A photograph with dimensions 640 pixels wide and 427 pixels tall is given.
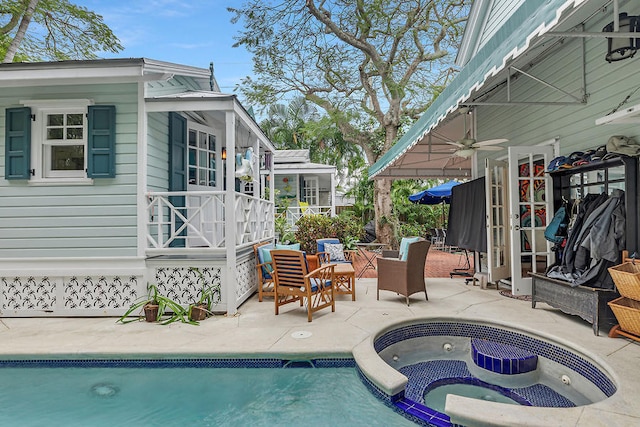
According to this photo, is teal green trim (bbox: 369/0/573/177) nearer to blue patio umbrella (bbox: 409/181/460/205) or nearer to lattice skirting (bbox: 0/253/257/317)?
lattice skirting (bbox: 0/253/257/317)

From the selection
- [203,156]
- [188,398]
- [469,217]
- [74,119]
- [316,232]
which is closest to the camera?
[188,398]

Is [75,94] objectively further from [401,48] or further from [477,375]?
[401,48]

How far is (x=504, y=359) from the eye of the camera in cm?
357

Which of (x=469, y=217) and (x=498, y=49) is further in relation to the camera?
(x=469, y=217)

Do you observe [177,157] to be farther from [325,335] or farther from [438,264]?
[438,264]

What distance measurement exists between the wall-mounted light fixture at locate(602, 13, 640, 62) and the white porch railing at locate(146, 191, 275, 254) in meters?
4.95

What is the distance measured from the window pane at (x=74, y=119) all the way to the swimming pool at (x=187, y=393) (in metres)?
3.42

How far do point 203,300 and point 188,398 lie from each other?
6.66ft

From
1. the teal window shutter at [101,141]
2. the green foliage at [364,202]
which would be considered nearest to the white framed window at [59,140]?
the teal window shutter at [101,141]

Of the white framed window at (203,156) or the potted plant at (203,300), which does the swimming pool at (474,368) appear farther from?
the white framed window at (203,156)

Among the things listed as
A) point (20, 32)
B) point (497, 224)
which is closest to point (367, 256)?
point (497, 224)

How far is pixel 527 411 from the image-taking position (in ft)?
7.84

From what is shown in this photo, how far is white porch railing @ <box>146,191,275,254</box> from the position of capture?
524 cm

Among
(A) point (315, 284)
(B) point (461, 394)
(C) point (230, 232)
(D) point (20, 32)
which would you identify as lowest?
(B) point (461, 394)
